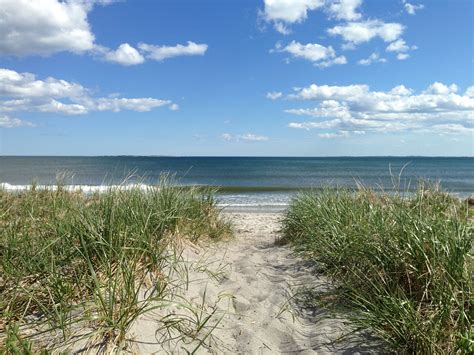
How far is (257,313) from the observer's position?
402 centimetres

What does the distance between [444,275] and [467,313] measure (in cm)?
32

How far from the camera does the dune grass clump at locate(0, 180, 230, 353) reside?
301 centimetres

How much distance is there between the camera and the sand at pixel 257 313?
3279 millimetres

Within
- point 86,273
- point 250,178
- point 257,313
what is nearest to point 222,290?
point 257,313

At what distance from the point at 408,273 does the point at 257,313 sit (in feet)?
5.02

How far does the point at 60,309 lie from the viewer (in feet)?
10.3

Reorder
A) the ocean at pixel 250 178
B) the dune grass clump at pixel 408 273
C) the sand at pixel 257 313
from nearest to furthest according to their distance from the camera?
the dune grass clump at pixel 408 273
the sand at pixel 257 313
the ocean at pixel 250 178

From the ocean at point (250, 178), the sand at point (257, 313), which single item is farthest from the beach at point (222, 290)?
the ocean at point (250, 178)

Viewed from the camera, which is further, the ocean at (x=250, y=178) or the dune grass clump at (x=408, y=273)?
the ocean at (x=250, y=178)

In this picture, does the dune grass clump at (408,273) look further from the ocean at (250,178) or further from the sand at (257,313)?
the ocean at (250,178)

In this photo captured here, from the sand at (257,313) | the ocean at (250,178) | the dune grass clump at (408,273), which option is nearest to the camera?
the dune grass clump at (408,273)

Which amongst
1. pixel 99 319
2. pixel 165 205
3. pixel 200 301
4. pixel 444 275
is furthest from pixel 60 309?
pixel 444 275

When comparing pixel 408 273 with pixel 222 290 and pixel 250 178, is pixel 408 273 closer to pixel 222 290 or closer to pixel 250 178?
pixel 222 290

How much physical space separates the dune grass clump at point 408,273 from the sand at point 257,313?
0.26 meters
